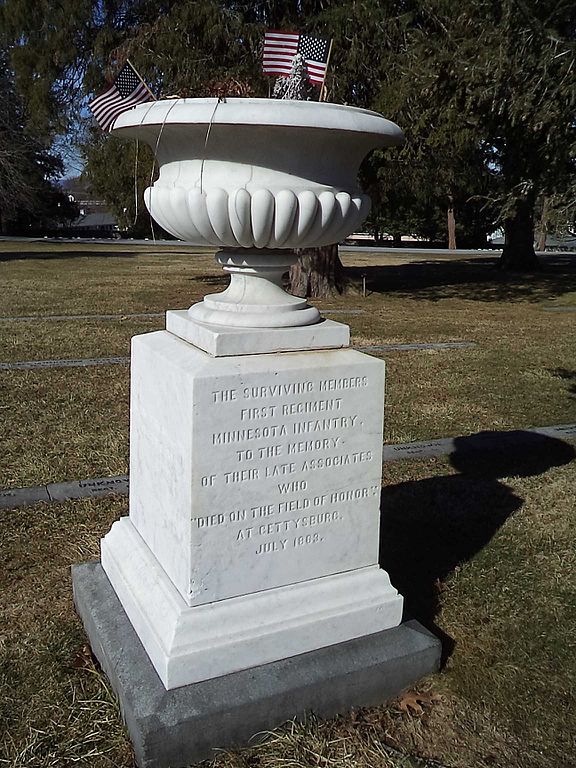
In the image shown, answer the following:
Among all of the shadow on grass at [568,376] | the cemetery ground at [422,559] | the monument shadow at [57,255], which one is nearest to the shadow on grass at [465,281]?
the cemetery ground at [422,559]

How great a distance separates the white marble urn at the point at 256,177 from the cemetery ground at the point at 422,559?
149 centimetres

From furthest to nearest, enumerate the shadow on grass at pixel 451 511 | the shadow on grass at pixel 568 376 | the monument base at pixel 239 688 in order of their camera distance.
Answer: the shadow on grass at pixel 568 376 → the shadow on grass at pixel 451 511 → the monument base at pixel 239 688

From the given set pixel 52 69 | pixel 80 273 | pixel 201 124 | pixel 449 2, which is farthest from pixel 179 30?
pixel 201 124

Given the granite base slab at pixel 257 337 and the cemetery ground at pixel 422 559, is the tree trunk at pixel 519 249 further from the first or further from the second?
the granite base slab at pixel 257 337

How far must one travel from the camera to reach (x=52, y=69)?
15242 mm

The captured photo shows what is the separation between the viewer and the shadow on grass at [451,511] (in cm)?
370

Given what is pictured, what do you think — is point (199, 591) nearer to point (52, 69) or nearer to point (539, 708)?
point (539, 708)

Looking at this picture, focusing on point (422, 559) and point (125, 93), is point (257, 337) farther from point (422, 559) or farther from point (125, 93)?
point (422, 559)

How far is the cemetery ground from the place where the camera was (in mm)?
2588

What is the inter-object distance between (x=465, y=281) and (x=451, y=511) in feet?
54.9

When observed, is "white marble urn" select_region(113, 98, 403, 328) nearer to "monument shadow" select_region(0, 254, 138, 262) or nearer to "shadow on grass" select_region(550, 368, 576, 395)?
"shadow on grass" select_region(550, 368, 576, 395)

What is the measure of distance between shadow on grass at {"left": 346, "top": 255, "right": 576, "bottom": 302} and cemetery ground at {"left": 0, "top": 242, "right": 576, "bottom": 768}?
286 inches

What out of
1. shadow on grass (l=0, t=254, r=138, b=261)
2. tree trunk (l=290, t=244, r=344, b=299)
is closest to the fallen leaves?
tree trunk (l=290, t=244, r=344, b=299)

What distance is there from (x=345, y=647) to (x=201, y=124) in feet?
6.40
